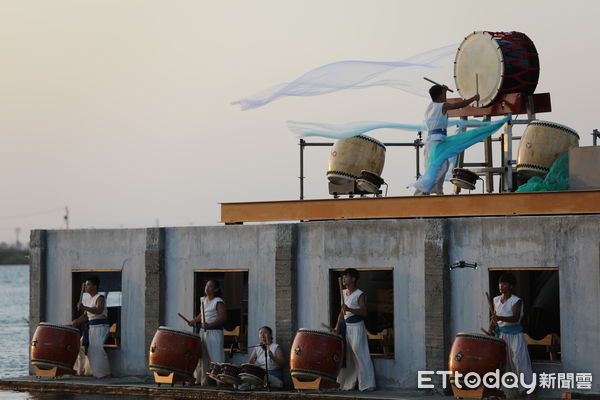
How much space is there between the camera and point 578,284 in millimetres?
17516

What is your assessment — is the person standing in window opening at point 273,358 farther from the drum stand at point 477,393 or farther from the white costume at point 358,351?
the drum stand at point 477,393

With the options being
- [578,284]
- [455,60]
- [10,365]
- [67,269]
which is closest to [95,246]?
[67,269]

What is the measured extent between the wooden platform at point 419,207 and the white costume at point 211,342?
1.51 metres

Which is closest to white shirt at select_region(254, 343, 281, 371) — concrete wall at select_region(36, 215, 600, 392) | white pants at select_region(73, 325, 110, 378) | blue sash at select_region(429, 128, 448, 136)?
concrete wall at select_region(36, 215, 600, 392)

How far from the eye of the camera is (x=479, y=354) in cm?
1728

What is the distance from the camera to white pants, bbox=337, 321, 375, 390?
19.0 metres

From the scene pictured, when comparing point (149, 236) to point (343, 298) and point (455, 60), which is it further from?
point (455, 60)

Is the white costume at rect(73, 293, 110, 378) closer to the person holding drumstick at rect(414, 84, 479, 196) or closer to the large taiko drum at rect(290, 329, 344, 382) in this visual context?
the large taiko drum at rect(290, 329, 344, 382)

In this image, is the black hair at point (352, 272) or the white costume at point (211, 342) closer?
the black hair at point (352, 272)

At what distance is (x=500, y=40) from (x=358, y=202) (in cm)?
366

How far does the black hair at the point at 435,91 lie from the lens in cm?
2028

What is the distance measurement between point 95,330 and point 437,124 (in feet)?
20.9

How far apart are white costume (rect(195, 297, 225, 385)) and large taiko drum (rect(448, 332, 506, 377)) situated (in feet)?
14.2

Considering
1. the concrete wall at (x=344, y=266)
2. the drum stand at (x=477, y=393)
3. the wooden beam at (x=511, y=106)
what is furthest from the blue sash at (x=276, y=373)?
the wooden beam at (x=511, y=106)
